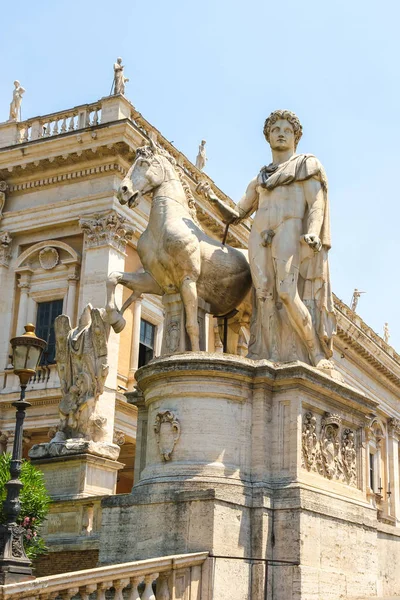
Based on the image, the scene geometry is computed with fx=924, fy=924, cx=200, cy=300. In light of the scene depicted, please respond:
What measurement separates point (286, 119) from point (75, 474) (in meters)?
6.45

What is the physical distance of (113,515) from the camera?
29.6ft

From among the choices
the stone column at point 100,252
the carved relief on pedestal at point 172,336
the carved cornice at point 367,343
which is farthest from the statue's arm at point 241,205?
the carved cornice at point 367,343

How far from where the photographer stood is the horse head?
1073 centimetres

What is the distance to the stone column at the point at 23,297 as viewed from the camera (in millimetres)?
28605

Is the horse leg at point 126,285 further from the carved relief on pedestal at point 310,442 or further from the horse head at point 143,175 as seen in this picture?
the carved relief on pedestal at point 310,442

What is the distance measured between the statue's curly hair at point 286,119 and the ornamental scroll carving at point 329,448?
3.31m

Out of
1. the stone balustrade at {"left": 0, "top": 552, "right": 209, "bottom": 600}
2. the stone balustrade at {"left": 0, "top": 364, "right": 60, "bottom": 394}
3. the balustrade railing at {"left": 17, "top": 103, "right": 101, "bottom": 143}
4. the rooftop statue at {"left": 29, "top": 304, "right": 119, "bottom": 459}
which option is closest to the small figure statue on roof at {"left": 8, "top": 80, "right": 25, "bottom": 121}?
the balustrade railing at {"left": 17, "top": 103, "right": 101, "bottom": 143}

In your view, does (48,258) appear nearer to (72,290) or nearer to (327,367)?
(72,290)

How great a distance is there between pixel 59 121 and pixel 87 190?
290 centimetres

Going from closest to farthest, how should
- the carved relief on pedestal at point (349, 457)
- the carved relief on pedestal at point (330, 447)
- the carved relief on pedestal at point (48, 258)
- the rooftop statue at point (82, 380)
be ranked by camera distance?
the carved relief on pedestal at point (330, 447) < the carved relief on pedestal at point (349, 457) < the rooftop statue at point (82, 380) < the carved relief on pedestal at point (48, 258)

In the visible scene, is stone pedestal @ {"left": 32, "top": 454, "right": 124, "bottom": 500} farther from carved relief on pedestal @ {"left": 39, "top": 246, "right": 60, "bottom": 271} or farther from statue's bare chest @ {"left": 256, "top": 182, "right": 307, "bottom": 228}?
carved relief on pedestal @ {"left": 39, "top": 246, "right": 60, "bottom": 271}

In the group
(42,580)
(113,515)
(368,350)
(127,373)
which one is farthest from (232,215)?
(368,350)

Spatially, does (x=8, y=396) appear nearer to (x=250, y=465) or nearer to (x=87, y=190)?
(x=87, y=190)

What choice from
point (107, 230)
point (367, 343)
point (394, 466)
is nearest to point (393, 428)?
point (394, 466)
